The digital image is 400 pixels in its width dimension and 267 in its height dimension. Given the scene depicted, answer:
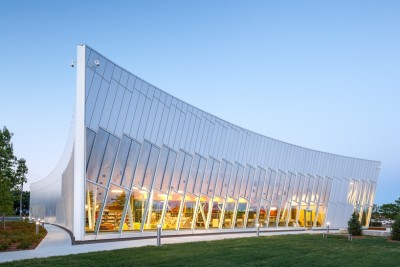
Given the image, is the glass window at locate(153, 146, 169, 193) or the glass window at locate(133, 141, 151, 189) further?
the glass window at locate(153, 146, 169, 193)

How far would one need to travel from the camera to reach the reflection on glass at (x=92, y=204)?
1895cm

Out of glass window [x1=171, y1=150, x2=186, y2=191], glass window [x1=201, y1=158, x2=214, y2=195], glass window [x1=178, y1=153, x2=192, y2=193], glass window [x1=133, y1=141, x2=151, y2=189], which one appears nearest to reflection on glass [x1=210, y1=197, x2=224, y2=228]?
glass window [x1=201, y1=158, x2=214, y2=195]

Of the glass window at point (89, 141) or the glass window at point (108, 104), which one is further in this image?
the glass window at point (108, 104)

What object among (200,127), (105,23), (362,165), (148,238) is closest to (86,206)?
(148,238)

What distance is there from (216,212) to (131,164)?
960cm

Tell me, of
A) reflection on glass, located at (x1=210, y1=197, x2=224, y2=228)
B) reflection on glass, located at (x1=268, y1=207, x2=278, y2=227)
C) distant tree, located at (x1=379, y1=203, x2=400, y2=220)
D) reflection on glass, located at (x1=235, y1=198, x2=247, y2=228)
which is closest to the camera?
reflection on glass, located at (x1=210, y1=197, x2=224, y2=228)

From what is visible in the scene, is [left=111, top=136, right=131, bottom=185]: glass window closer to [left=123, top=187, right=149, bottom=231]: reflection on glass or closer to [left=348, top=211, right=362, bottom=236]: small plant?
[left=123, top=187, right=149, bottom=231]: reflection on glass

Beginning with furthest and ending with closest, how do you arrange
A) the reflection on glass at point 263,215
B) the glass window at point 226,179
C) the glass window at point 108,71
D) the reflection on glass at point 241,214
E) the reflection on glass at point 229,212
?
the reflection on glass at point 263,215, the reflection on glass at point 241,214, the reflection on glass at point 229,212, the glass window at point 226,179, the glass window at point 108,71

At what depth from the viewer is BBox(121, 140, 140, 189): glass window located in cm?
2100

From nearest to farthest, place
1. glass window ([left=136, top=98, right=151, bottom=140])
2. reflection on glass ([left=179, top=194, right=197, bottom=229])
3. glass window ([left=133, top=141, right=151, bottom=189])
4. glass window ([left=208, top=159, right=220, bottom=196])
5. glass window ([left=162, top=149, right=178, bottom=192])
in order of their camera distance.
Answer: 1. glass window ([left=133, top=141, right=151, bottom=189])
2. glass window ([left=136, top=98, right=151, bottom=140])
3. glass window ([left=162, top=149, right=178, bottom=192])
4. reflection on glass ([left=179, top=194, right=197, bottom=229])
5. glass window ([left=208, top=159, right=220, bottom=196])

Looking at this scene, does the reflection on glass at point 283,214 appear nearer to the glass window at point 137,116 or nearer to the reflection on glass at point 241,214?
the reflection on glass at point 241,214

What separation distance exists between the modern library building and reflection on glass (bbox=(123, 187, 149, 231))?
0.18 ft

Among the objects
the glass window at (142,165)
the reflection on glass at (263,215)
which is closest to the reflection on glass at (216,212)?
the reflection on glass at (263,215)

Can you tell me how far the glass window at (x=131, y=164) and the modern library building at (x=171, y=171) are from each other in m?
0.05
